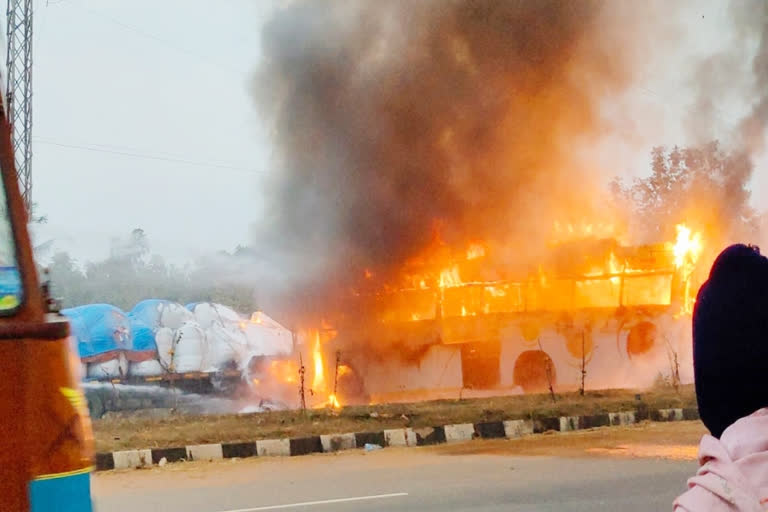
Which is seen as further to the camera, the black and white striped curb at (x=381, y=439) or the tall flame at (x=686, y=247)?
the tall flame at (x=686, y=247)

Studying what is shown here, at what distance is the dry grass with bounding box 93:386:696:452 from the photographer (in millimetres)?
10727

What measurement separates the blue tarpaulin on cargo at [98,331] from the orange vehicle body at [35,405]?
19.0m

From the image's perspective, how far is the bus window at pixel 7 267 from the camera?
2625 millimetres

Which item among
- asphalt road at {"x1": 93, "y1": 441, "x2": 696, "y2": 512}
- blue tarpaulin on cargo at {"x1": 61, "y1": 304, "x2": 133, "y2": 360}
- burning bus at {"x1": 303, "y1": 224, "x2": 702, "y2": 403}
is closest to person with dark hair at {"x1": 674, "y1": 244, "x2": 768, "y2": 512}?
asphalt road at {"x1": 93, "y1": 441, "x2": 696, "y2": 512}

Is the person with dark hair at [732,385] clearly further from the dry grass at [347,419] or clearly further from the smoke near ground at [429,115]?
the smoke near ground at [429,115]

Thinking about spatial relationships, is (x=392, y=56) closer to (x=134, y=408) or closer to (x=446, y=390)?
(x=446, y=390)

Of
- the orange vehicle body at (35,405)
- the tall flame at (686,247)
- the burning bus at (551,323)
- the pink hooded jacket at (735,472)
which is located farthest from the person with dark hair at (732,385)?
the tall flame at (686,247)

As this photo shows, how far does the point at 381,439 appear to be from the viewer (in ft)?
35.1

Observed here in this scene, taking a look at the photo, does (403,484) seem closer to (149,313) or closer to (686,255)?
(686,255)

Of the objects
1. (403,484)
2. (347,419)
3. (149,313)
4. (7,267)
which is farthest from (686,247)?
(7,267)

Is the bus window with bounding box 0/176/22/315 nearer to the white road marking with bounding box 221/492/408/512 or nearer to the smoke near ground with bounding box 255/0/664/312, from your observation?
the white road marking with bounding box 221/492/408/512

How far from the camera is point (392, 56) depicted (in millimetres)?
18938

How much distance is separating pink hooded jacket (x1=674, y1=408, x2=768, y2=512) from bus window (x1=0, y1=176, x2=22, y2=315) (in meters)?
1.95

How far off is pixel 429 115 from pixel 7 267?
16425 millimetres
